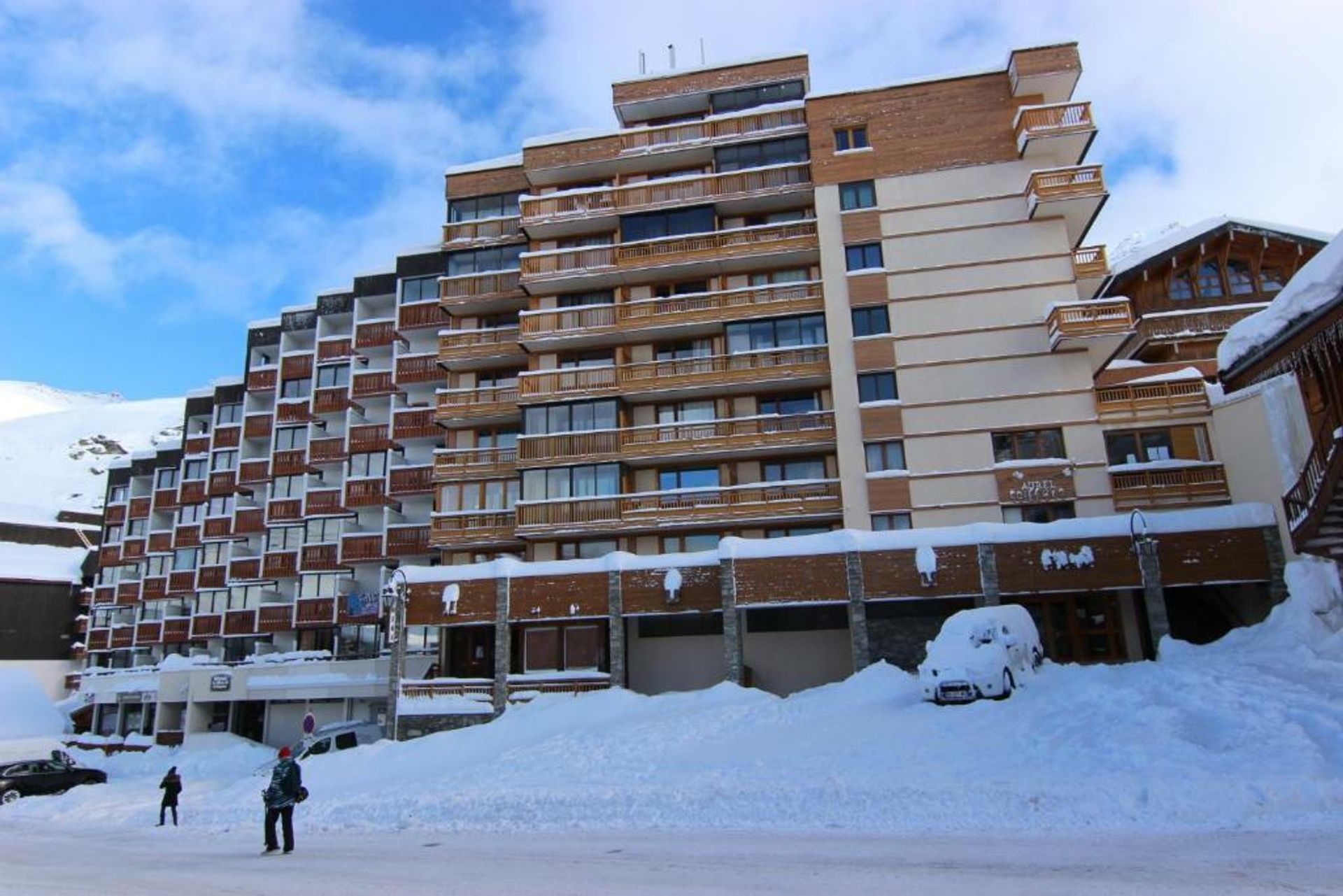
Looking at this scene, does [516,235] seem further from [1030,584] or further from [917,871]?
[917,871]

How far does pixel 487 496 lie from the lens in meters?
38.2

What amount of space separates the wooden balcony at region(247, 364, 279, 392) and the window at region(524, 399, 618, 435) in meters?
24.5

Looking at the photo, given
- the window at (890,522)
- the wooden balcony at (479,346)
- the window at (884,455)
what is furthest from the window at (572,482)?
the window at (890,522)

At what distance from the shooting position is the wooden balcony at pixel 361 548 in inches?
1761

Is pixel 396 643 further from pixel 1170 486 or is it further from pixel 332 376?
pixel 1170 486

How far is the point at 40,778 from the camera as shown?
29.6 m

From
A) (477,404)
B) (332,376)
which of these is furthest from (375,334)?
(477,404)

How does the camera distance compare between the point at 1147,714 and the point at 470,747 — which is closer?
the point at 1147,714

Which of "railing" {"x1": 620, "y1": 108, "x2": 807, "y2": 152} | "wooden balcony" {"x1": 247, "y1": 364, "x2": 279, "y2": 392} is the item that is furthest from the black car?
"railing" {"x1": 620, "y1": 108, "x2": 807, "y2": 152}

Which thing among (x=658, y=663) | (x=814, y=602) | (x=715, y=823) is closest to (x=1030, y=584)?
(x=814, y=602)

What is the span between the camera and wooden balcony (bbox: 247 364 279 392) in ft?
176

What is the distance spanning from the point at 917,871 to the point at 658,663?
75.3 ft

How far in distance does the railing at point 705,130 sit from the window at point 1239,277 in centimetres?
2055

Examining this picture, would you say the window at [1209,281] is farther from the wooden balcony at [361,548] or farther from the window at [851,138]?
the wooden balcony at [361,548]
